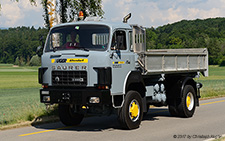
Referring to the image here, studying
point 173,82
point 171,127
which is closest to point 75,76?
point 171,127

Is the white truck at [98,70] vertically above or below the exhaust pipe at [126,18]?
below

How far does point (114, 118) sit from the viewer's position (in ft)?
42.7

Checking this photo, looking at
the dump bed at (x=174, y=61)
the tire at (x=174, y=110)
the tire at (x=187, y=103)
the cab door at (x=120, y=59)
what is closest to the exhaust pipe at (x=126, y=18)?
the cab door at (x=120, y=59)

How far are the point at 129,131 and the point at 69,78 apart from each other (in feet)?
6.58

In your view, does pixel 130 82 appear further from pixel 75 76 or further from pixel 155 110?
pixel 155 110

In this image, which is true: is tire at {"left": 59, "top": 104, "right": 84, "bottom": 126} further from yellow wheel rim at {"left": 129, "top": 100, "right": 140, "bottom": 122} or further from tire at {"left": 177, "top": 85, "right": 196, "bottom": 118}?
tire at {"left": 177, "top": 85, "right": 196, "bottom": 118}

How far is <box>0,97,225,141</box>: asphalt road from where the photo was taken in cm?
934

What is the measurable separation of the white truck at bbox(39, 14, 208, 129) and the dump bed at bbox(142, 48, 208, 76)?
0.10 feet

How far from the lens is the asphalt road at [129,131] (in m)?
9.34

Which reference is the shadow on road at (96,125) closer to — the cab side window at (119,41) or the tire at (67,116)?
the tire at (67,116)

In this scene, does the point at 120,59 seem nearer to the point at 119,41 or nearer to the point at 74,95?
the point at 119,41

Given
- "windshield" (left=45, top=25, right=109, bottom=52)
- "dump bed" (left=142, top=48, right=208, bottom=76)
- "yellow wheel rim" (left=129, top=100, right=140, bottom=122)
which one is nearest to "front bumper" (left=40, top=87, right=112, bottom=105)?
"yellow wheel rim" (left=129, top=100, right=140, bottom=122)

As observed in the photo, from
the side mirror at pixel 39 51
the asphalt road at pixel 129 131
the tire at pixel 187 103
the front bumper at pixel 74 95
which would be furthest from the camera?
the tire at pixel 187 103

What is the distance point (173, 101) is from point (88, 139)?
4.61 metres
